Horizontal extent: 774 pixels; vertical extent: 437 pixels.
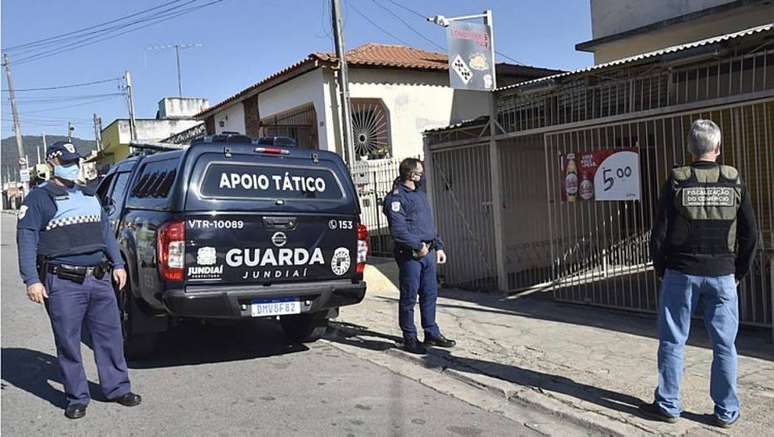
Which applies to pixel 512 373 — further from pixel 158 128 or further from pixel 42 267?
pixel 158 128

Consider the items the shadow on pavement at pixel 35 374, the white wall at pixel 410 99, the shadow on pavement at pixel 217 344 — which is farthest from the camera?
the white wall at pixel 410 99

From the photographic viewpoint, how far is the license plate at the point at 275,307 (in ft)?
18.4

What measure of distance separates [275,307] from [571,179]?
4.15 meters

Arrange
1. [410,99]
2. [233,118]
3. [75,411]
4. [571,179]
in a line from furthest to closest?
[233,118] → [410,99] → [571,179] → [75,411]

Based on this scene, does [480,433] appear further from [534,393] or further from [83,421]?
[83,421]

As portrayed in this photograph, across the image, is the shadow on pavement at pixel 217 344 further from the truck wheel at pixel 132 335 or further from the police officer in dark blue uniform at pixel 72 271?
the police officer in dark blue uniform at pixel 72 271

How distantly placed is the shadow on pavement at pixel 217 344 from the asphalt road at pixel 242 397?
0.4 inches

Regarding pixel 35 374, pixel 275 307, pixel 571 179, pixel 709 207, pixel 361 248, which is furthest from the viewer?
pixel 571 179

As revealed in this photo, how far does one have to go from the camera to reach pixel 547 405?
4777mm

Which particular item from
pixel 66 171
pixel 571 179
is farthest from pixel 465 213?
pixel 66 171

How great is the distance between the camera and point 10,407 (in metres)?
4.89

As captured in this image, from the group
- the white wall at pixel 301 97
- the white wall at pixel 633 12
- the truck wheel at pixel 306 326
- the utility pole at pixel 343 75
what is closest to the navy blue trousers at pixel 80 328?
the truck wheel at pixel 306 326

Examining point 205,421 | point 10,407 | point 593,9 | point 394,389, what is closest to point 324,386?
point 394,389

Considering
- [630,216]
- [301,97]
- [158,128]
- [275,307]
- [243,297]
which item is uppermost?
[158,128]
